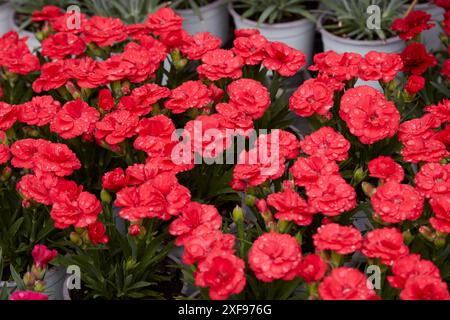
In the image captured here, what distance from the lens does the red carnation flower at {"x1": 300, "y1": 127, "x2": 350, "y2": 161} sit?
1324 mm

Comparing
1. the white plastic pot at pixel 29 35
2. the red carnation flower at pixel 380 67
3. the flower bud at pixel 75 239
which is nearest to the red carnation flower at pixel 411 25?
the red carnation flower at pixel 380 67

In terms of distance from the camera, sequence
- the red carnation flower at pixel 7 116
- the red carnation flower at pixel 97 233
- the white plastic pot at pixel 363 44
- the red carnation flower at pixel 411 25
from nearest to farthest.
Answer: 1. the red carnation flower at pixel 97 233
2. the red carnation flower at pixel 7 116
3. the red carnation flower at pixel 411 25
4. the white plastic pot at pixel 363 44

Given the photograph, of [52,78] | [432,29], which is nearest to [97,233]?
[52,78]

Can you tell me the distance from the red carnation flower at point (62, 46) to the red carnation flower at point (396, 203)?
2.96 ft

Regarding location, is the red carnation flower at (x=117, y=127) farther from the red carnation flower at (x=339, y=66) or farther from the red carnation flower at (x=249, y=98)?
the red carnation flower at (x=339, y=66)

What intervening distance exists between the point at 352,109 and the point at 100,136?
532 mm

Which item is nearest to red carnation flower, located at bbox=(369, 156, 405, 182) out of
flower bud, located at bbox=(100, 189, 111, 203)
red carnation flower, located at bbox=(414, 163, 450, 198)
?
red carnation flower, located at bbox=(414, 163, 450, 198)

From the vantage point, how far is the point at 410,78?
61.1 inches

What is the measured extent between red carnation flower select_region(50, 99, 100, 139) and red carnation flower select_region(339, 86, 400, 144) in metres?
0.54

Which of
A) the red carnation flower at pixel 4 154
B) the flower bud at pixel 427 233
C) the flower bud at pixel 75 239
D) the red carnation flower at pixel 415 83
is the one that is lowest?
the flower bud at pixel 75 239

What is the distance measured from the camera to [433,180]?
4.06 feet

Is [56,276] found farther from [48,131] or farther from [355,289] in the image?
[355,289]

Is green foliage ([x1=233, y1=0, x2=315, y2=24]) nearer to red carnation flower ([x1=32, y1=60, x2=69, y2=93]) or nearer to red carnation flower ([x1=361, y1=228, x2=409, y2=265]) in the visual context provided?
red carnation flower ([x1=32, y1=60, x2=69, y2=93])

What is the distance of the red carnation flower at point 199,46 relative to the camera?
1627 mm
